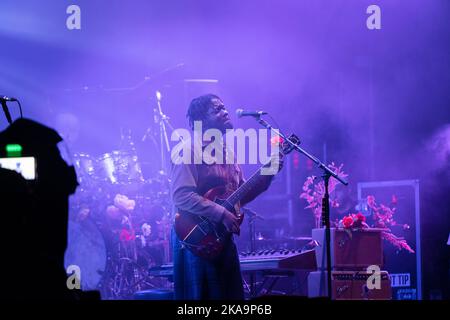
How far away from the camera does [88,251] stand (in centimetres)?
784

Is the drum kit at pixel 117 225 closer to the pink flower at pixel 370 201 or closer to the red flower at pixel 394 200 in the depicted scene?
the pink flower at pixel 370 201

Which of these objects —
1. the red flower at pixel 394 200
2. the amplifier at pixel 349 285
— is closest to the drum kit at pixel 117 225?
the amplifier at pixel 349 285

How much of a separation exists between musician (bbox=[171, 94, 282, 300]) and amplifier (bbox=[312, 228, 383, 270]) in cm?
148

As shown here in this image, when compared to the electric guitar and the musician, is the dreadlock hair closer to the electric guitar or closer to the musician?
the musician

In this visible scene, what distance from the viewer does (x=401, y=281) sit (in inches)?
318

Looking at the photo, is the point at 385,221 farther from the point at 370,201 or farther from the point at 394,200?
the point at 394,200

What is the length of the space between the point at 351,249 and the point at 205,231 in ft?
6.85

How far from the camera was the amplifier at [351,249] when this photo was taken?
20.0ft

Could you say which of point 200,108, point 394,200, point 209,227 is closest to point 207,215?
point 209,227

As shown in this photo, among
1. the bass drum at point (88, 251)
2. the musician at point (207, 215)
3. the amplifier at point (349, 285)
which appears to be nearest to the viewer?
the musician at point (207, 215)

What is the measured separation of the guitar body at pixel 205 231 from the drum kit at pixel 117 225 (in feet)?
10.6

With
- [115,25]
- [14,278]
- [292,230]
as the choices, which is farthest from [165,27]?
[14,278]

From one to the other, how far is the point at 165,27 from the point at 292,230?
11.6 feet
